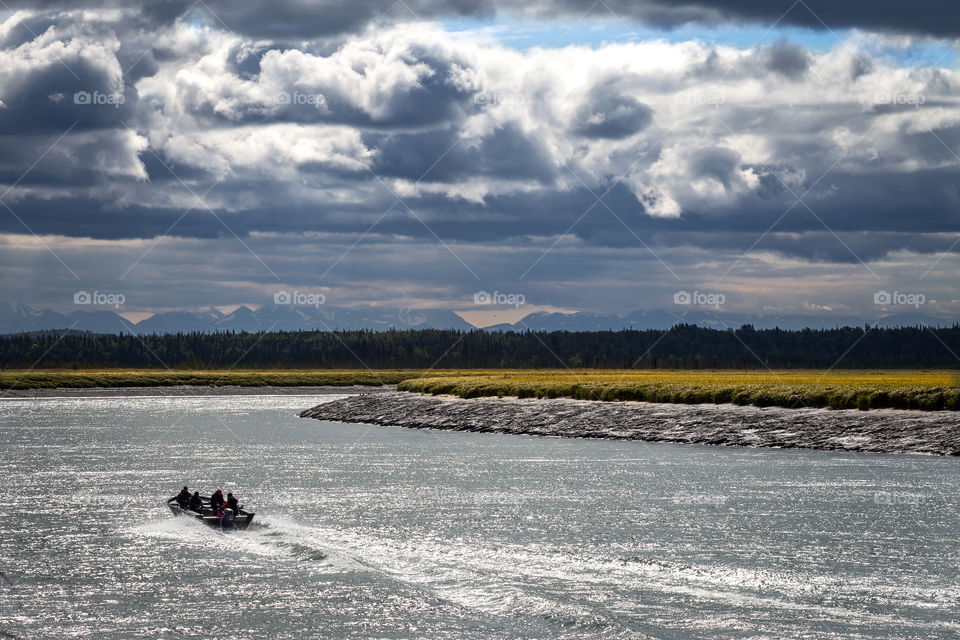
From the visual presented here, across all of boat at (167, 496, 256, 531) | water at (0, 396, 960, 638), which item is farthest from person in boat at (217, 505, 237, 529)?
water at (0, 396, 960, 638)

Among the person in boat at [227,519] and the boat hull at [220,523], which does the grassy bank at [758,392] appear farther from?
the person in boat at [227,519]

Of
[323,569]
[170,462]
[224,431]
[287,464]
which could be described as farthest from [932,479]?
[224,431]

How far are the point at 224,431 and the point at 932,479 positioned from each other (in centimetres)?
7265

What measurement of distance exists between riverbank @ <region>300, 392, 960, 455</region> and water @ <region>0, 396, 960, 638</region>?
22.7 feet

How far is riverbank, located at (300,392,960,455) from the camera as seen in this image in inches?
2980

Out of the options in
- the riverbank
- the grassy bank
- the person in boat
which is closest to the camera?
the person in boat

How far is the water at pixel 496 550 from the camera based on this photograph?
28.4 meters

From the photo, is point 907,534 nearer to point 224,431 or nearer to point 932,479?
point 932,479

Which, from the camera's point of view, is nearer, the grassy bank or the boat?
the boat

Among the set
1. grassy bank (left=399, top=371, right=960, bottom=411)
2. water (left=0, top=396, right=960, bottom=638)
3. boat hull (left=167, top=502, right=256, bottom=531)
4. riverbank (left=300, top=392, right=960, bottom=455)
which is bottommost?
water (left=0, top=396, right=960, bottom=638)

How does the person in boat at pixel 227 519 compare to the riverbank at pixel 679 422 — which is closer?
the person in boat at pixel 227 519

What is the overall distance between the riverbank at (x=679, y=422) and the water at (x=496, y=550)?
693 centimetres

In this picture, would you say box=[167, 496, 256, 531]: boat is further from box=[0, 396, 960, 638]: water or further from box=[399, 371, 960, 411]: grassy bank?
box=[399, 371, 960, 411]: grassy bank

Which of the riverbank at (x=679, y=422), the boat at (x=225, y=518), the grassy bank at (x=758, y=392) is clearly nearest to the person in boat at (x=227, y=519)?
the boat at (x=225, y=518)
